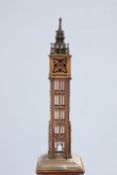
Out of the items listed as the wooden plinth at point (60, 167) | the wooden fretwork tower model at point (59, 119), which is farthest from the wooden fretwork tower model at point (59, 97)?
the wooden plinth at point (60, 167)

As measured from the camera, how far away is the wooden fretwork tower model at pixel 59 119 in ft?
15.7

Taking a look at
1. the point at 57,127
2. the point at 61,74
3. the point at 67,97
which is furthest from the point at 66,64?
the point at 57,127

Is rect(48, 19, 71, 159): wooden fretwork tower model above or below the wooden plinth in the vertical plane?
above

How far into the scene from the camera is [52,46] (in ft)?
16.0

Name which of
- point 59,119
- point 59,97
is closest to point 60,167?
point 59,119

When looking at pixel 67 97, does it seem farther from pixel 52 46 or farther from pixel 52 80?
pixel 52 46

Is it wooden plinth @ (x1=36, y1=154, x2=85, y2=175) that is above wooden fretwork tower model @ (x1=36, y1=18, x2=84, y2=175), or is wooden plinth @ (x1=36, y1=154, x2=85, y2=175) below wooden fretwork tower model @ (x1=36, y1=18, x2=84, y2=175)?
below

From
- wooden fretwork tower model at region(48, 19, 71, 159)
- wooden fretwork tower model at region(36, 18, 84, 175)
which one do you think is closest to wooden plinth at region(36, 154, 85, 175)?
wooden fretwork tower model at region(36, 18, 84, 175)

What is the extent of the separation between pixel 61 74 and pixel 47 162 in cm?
121

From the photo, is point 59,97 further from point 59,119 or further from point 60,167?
point 60,167

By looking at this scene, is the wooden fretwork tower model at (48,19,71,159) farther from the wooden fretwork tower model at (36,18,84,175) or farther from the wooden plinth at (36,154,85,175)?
the wooden plinth at (36,154,85,175)

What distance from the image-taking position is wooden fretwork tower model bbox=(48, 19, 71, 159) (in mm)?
4805

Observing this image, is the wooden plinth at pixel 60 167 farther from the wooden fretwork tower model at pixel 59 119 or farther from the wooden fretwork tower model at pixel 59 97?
the wooden fretwork tower model at pixel 59 97

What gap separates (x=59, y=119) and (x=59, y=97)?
310mm
